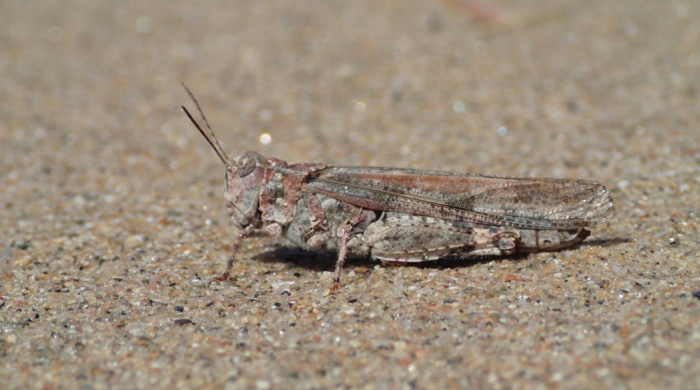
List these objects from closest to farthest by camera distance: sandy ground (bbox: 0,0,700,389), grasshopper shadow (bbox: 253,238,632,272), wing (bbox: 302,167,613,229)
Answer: sandy ground (bbox: 0,0,700,389) < wing (bbox: 302,167,613,229) < grasshopper shadow (bbox: 253,238,632,272)

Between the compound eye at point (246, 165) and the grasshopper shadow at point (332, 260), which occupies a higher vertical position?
the compound eye at point (246, 165)

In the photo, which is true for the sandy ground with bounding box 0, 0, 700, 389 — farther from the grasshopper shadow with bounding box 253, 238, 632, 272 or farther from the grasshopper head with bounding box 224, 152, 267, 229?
the grasshopper head with bounding box 224, 152, 267, 229

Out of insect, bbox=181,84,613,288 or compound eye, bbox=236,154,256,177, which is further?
compound eye, bbox=236,154,256,177

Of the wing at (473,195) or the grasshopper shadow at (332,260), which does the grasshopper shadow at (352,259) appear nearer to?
the grasshopper shadow at (332,260)

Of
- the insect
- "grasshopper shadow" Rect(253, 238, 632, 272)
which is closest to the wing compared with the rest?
the insect

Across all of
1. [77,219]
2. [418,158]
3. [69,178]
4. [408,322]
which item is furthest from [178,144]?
[408,322]

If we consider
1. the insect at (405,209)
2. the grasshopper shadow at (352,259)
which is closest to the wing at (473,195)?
the insect at (405,209)

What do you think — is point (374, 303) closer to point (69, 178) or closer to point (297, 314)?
point (297, 314)

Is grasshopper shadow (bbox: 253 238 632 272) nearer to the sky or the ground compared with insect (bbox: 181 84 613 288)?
nearer to the ground
